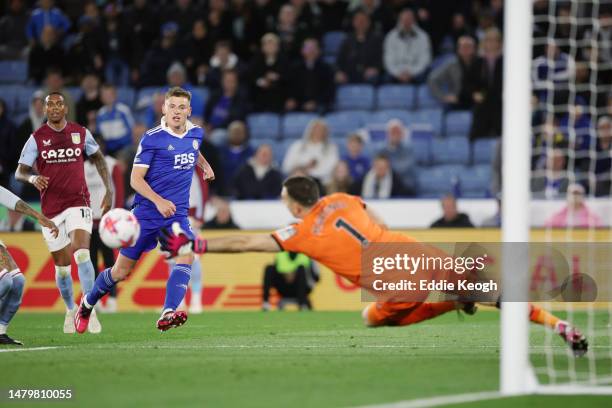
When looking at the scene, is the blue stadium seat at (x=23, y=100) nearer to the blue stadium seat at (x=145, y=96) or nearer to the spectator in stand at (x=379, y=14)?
the blue stadium seat at (x=145, y=96)

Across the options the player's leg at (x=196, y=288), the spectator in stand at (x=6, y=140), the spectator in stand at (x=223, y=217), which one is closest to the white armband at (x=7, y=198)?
the player's leg at (x=196, y=288)

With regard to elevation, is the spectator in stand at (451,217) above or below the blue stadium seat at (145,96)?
below

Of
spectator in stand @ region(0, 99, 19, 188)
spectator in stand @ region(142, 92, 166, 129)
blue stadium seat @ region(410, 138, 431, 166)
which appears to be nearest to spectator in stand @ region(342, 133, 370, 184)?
blue stadium seat @ region(410, 138, 431, 166)

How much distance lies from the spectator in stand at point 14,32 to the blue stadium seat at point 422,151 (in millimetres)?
8410

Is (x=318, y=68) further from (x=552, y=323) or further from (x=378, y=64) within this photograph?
(x=552, y=323)

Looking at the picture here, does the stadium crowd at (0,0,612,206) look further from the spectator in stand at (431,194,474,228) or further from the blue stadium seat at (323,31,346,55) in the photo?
the spectator in stand at (431,194,474,228)

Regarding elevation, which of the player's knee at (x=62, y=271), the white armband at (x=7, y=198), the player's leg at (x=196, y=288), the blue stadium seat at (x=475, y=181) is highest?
the white armband at (x=7, y=198)

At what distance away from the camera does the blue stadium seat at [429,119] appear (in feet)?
64.9

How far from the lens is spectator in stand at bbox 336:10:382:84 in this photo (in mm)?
20484

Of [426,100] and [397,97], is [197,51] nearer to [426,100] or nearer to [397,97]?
[397,97]

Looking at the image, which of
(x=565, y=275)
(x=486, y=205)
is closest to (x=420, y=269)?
(x=565, y=275)

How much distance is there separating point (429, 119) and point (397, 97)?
828 millimetres

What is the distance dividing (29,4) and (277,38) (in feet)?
19.3

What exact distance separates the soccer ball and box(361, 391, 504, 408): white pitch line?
147 inches
